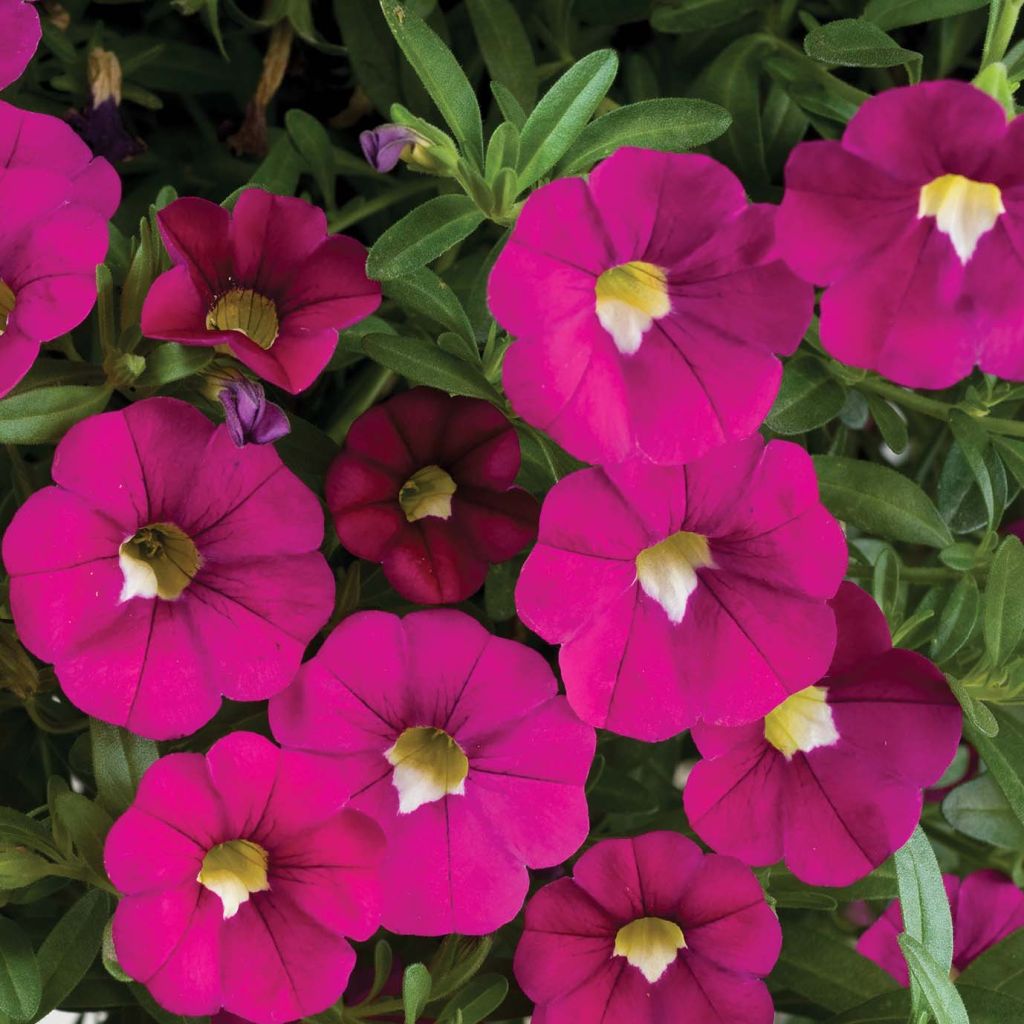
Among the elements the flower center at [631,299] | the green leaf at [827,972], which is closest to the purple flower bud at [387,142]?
the flower center at [631,299]

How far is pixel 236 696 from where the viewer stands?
28.2 inches

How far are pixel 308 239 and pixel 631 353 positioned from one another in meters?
0.19

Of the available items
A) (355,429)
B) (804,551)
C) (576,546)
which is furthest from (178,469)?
(804,551)

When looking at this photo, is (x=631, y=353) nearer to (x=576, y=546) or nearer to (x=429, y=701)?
(x=576, y=546)

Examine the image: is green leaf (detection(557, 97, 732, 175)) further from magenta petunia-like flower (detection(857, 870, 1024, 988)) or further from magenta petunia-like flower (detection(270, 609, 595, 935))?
magenta petunia-like flower (detection(857, 870, 1024, 988))

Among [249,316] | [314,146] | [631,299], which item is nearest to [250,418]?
[249,316]

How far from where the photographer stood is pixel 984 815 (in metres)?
0.99

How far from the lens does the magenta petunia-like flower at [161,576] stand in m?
0.69

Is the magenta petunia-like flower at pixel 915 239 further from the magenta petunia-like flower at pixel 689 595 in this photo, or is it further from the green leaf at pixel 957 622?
the green leaf at pixel 957 622

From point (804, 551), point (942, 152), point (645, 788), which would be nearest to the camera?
point (942, 152)

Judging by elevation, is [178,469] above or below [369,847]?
above

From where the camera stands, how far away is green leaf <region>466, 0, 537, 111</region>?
90 centimetres

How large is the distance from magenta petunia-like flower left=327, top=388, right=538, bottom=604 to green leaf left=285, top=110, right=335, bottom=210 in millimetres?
230

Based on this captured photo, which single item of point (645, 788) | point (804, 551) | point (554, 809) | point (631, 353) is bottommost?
point (645, 788)
